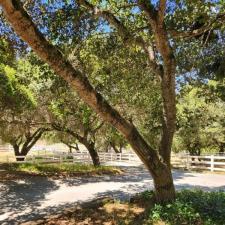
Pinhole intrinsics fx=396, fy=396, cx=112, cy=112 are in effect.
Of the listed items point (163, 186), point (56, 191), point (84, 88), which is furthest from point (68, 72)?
point (56, 191)

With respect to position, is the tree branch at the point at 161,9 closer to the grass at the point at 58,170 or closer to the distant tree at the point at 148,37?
the distant tree at the point at 148,37

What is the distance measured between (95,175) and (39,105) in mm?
5116

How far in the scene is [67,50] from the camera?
11.9 m

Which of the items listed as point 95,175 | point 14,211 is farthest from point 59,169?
point 14,211

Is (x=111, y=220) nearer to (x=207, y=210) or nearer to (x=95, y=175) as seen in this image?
(x=207, y=210)

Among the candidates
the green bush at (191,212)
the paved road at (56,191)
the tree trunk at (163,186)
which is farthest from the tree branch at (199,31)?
the paved road at (56,191)

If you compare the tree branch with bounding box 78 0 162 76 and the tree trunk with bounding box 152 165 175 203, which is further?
the tree trunk with bounding box 152 165 175 203

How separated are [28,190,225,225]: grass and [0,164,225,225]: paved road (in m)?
1.27

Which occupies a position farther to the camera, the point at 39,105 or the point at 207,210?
the point at 39,105

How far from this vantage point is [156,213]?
395 inches

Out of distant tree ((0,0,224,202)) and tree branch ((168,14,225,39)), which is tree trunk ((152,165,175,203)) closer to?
distant tree ((0,0,224,202))

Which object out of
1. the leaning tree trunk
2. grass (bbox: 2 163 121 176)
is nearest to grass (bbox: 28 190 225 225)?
the leaning tree trunk

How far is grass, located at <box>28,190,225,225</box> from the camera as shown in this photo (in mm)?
9648

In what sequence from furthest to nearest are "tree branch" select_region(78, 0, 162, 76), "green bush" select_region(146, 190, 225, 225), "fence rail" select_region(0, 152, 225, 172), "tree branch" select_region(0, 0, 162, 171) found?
"fence rail" select_region(0, 152, 225, 172), "tree branch" select_region(78, 0, 162, 76), "green bush" select_region(146, 190, 225, 225), "tree branch" select_region(0, 0, 162, 171)
